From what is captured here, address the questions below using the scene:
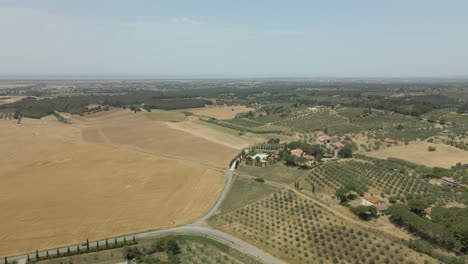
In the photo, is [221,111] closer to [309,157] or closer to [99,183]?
[309,157]

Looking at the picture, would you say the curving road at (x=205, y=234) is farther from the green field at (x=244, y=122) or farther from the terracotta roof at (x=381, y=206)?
the green field at (x=244, y=122)

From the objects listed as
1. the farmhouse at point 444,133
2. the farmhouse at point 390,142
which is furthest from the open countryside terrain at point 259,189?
the farmhouse at point 444,133

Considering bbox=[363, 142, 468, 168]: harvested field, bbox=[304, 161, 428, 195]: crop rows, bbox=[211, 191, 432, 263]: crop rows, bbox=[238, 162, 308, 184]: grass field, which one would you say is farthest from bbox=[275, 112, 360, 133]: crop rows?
bbox=[211, 191, 432, 263]: crop rows

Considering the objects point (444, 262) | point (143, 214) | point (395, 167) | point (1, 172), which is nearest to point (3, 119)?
point (1, 172)

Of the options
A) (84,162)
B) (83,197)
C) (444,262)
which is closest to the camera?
(444,262)

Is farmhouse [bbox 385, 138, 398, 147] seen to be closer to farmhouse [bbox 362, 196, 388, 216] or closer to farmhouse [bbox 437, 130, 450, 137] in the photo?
farmhouse [bbox 437, 130, 450, 137]

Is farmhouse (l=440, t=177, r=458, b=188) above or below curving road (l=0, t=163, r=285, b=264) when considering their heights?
above

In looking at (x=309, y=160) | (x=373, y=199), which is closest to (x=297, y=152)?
(x=309, y=160)

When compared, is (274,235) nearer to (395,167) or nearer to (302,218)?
(302,218)
